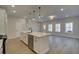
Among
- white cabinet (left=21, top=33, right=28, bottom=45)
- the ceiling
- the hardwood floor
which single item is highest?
the ceiling

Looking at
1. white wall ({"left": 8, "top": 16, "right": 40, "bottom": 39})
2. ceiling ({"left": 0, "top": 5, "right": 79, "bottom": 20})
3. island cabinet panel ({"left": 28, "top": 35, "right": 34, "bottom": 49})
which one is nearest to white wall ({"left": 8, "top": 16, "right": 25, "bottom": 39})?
white wall ({"left": 8, "top": 16, "right": 40, "bottom": 39})

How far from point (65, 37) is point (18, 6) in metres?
1.02

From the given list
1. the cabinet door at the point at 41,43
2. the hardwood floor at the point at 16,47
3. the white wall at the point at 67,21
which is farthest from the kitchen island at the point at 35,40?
the white wall at the point at 67,21

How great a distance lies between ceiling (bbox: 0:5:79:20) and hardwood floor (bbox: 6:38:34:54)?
19.9 inches

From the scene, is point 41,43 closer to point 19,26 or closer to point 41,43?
point 41,43

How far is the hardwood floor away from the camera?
1.50 m

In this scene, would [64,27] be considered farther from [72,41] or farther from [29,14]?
[29,14]

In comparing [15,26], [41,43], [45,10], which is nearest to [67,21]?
[45,10]

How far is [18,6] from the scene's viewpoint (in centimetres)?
142

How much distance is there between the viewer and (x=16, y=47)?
162 cm

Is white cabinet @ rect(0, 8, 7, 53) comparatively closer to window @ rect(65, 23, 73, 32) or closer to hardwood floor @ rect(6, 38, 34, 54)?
hardwood floor @ rect(6, 38, 34, 54)

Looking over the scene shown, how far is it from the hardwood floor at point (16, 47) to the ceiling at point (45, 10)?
505 millimetres

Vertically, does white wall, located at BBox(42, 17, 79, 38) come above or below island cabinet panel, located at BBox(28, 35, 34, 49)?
above
